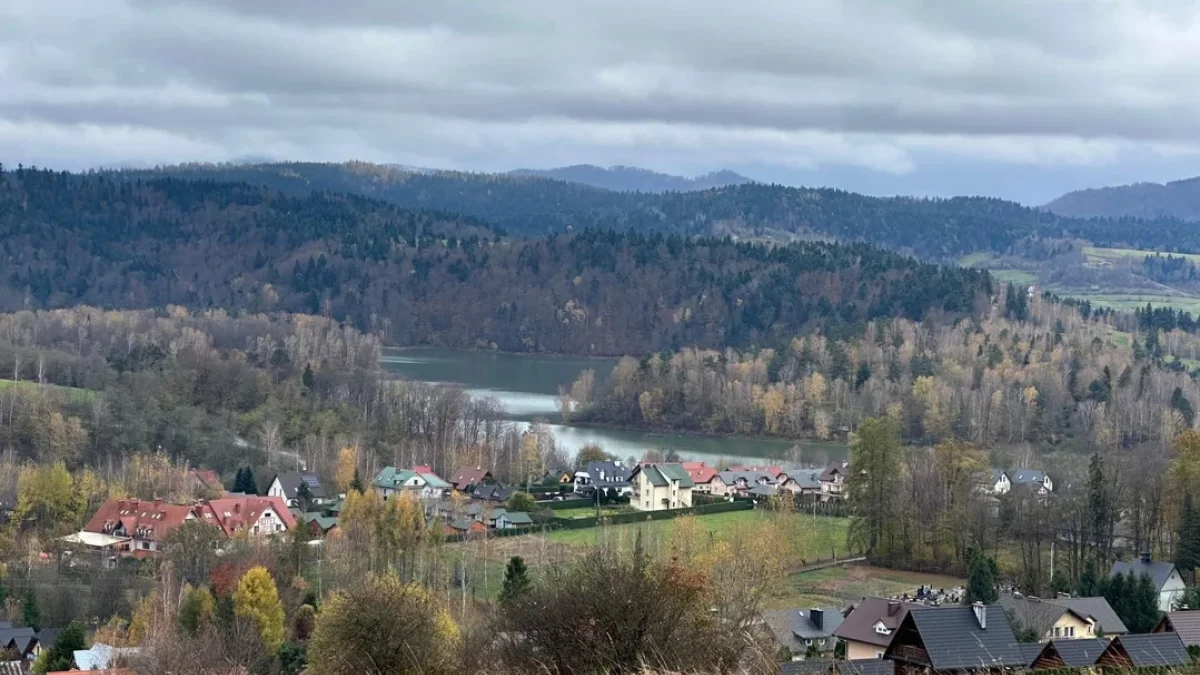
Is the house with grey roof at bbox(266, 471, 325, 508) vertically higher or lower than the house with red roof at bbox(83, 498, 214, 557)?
lower

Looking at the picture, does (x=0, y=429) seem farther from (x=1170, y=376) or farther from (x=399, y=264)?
(x=399, y=264)

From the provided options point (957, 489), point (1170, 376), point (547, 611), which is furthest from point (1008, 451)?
point (547, 611)

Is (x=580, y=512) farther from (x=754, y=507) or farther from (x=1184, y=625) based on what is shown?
(x=1184, y=625)

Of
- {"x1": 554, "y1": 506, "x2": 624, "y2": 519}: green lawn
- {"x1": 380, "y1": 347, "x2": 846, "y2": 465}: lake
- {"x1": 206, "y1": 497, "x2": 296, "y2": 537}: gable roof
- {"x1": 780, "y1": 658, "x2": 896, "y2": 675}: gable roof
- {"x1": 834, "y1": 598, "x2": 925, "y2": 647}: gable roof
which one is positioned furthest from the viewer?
{"x1": 380, "y1": 347, "x2": 846, "y2": 465}: lake

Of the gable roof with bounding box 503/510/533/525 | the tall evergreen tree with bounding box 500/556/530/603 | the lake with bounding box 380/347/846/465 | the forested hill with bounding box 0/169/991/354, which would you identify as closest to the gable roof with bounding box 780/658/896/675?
the tall evergreen tree with bounding box 500/556/530/603

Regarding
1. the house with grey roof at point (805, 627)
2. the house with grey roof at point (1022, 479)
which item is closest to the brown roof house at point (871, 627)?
the house with grey roof at point (805, 627)

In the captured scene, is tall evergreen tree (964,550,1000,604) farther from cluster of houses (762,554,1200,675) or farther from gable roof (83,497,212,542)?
gable roof (83,497,212,542)

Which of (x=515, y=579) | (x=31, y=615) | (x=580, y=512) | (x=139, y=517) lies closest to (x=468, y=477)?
(x=580, y=512)

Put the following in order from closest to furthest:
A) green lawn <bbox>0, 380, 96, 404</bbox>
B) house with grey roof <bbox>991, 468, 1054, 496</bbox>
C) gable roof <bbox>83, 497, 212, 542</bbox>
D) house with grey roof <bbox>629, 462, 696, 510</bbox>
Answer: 1. gable roof <bbox>83, 497, 212, 542</bbox>
2. house with grey roof <bbox>991, 468, 1054, 496</bbox>
3. house with grey roof <bbox>629, 462, 696, 510</bbox>
4. green lawn <bbox>0, 380, 96, 404</bbox>
